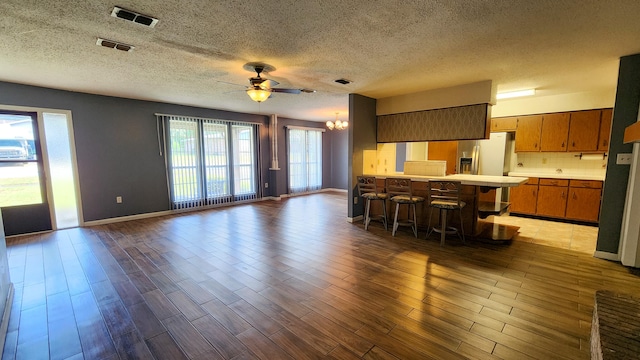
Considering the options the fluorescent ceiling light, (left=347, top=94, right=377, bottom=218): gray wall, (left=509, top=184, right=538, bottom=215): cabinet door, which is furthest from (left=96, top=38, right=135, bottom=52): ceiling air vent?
(left=509, top=184, right=538, bottom=215): cabinet door

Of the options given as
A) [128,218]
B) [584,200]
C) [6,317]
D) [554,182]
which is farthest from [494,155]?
[128,218]

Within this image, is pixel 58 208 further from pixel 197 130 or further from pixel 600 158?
pixel 600 158

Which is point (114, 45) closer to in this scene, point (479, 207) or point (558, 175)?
point (479, 207)

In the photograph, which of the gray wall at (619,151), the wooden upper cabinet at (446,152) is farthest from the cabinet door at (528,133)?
the gray wall at (619,151)

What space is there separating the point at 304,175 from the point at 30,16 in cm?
708

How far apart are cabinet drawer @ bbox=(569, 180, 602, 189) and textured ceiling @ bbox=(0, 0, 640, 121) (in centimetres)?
168

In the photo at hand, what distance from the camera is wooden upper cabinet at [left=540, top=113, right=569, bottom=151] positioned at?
5.06 metres

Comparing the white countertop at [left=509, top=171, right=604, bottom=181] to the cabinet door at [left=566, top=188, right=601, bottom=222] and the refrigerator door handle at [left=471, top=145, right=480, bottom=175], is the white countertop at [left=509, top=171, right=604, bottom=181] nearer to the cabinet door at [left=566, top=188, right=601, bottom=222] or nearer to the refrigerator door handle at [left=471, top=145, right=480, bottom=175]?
the cabinet door at [left=566, top=188, right=601, bottom=222]

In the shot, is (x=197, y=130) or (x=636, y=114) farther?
(x=197, y=130)

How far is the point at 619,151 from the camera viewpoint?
323 centimetres

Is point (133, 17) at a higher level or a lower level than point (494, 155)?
higher

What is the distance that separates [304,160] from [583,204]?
6777 mm

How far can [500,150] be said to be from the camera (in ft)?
18.1

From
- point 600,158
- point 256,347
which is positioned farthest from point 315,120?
point 256,347
